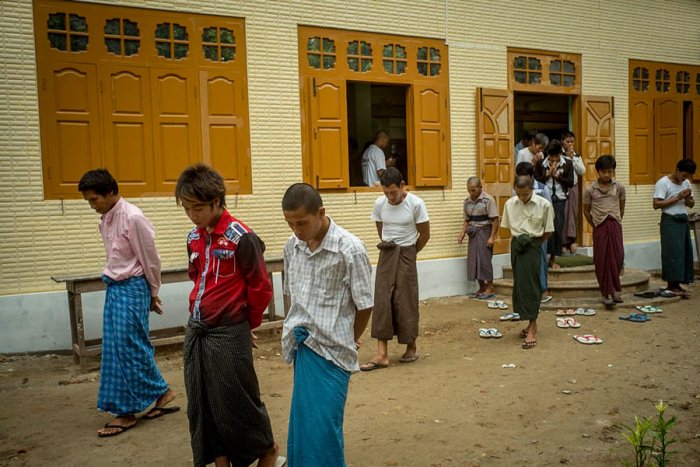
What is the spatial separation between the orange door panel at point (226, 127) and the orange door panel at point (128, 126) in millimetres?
706

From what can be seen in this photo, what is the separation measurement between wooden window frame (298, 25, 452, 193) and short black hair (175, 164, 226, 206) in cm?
560

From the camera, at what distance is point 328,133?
941cm

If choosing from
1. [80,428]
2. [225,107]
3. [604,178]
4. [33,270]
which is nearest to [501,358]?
[604,178]

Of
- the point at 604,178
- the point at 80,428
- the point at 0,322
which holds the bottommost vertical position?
the point at 80,428

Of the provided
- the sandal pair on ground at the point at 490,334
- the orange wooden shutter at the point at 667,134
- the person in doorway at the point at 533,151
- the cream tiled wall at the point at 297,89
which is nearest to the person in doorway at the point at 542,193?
the person in doorway at the point at 533,151

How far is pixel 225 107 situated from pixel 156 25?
4.16 ft

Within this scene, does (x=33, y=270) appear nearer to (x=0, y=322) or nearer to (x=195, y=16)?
(x=0, y=322)

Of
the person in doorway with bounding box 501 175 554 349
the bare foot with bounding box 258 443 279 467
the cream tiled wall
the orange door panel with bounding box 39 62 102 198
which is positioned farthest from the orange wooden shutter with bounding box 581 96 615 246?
the bare foot with bounding box 258 443 279 467

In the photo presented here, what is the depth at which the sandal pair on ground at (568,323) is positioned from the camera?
8039 millimetres

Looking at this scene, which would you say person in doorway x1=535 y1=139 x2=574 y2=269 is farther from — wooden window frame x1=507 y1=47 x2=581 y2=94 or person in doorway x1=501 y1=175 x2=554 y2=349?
person in doorway x1=501 y1=175 x2=554 y2=349

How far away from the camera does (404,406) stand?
5.36 metres

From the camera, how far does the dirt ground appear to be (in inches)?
174

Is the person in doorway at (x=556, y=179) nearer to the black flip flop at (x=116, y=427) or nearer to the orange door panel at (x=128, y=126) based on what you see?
the orange door panel at (x=128, y=126)

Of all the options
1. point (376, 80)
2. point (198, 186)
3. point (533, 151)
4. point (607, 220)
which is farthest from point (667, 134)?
point (198, 186)
